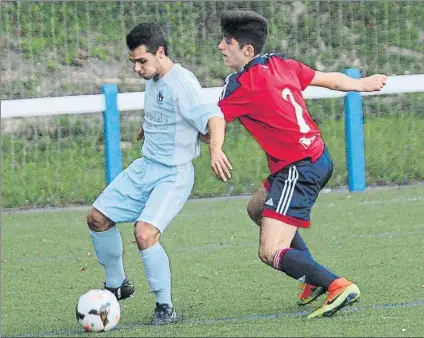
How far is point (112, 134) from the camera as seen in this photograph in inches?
473

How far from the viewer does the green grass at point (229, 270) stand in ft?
20.8

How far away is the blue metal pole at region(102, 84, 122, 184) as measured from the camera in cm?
1195

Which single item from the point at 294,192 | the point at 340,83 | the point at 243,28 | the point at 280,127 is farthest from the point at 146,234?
the point at 340,83

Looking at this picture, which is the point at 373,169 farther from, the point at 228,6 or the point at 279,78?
the point at 279,78

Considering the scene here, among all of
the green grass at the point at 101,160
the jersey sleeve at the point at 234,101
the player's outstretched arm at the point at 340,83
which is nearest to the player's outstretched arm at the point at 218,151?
the jersey sleeve at the point at 234,101

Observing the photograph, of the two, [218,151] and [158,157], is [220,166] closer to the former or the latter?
[218,151]

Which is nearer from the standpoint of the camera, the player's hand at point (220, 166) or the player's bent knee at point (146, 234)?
the player's hand at point (220, 166)

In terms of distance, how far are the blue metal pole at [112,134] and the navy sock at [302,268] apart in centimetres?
559

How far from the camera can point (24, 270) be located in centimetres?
866

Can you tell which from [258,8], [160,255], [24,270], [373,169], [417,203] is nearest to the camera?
[160,255]

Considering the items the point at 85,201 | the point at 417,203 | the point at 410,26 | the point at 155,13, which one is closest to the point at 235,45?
the point at 417,203

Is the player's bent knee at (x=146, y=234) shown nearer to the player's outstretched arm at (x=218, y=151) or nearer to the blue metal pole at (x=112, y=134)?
the player's outstretched arm at (x=218, y=151)

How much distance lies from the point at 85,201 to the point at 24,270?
13.0 ft

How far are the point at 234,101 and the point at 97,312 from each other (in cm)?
134
